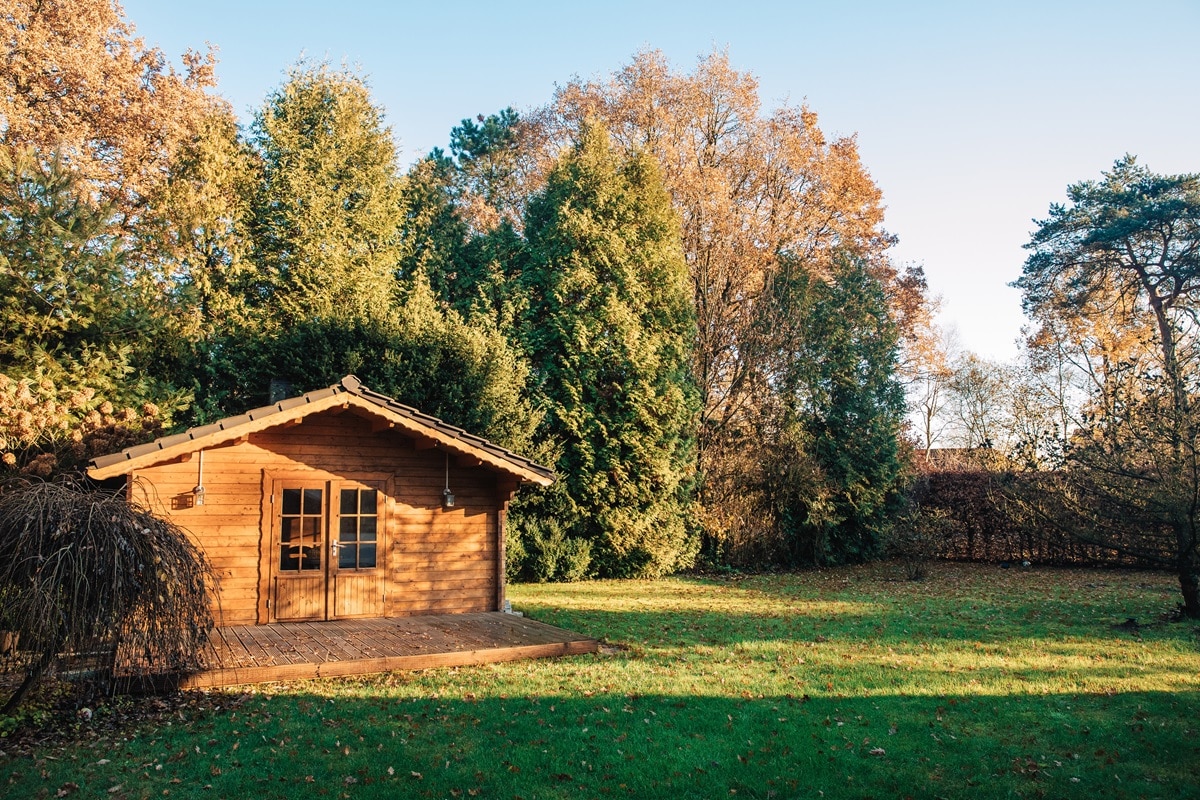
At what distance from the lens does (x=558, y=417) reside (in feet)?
57.1

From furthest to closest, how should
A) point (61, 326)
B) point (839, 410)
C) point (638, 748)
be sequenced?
point (839, 410), point (61, 326), point (638, 748)

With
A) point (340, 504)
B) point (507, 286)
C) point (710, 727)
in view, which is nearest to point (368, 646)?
point (340, 504)

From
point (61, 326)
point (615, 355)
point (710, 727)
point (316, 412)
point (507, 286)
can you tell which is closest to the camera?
point (710, 727)

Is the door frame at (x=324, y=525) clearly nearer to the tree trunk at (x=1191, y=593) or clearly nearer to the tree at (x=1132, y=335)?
the tree at (x=1132, y=335)

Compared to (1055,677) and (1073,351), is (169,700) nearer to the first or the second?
(1055,677)

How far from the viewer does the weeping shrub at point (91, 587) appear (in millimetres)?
5492

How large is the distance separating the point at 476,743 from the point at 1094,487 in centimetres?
944

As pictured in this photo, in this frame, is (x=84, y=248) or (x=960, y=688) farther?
(x=84, y=248)

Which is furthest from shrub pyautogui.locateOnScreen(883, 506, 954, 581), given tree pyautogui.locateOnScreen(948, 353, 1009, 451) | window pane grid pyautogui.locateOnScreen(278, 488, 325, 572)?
tree pyautogui.locateOnScreen(948, 353, 1009, 451)

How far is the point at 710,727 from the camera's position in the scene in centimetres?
609

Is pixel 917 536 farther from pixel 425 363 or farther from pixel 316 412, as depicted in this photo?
pixel 316 412

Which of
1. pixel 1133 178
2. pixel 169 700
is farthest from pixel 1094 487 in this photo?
pixel 1133 178

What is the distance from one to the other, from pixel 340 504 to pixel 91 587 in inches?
194

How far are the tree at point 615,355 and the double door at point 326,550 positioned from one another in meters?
6.72
